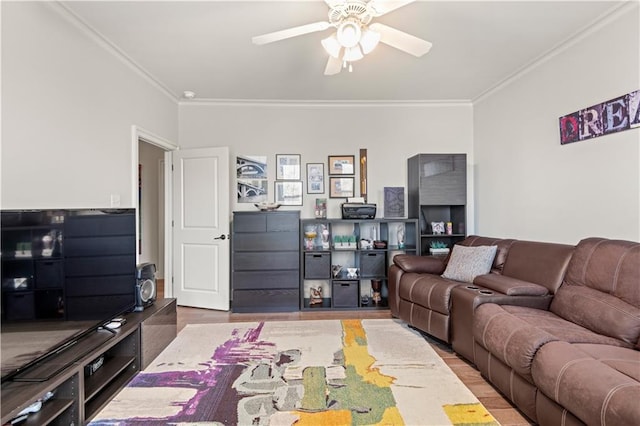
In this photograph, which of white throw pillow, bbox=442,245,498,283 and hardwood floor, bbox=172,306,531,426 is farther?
white throw pillow, bbox=442,245,498,283

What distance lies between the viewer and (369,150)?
14.2ft

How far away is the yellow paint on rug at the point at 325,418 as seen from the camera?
179cm

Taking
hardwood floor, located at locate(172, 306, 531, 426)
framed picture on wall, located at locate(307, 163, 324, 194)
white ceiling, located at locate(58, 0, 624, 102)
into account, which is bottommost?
hardwood floor, located at locate(172, 306, 531, 426)

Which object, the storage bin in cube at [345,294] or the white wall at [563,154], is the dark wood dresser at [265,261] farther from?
the white wall at [563,154]

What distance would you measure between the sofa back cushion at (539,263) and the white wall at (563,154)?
309 mm

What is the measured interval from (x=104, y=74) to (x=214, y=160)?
58.9 inches

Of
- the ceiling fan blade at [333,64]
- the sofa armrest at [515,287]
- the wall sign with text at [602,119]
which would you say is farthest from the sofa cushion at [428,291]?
the ceiling fan blade at [333,64]

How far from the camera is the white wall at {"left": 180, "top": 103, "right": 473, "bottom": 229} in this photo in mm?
4270

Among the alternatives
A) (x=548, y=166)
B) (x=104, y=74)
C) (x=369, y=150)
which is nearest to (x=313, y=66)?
(x=369, y=150)

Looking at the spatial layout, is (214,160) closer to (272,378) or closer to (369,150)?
(369,150)

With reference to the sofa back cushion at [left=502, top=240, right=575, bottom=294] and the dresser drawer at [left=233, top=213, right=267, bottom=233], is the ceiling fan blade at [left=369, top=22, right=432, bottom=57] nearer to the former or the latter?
the sofa back cushion at [left=502, top=240, right=575, bottom=294]

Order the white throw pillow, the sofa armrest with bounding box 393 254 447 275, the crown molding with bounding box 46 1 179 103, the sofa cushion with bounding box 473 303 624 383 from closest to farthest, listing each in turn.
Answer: the sofa cushion with bounding box 473 303 624 383
the crown molding with bounding box 46 1 179 103
the white throw pillow
the sofa armrest with bounding box 393 254 447 275

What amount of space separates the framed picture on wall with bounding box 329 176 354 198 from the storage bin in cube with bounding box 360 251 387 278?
2.74 ft

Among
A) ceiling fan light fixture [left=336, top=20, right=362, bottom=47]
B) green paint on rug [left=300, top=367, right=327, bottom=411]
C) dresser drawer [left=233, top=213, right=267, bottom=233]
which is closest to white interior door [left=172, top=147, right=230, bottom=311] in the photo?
dresser drawer [left=233, top=213, right=267, bottom=233]
